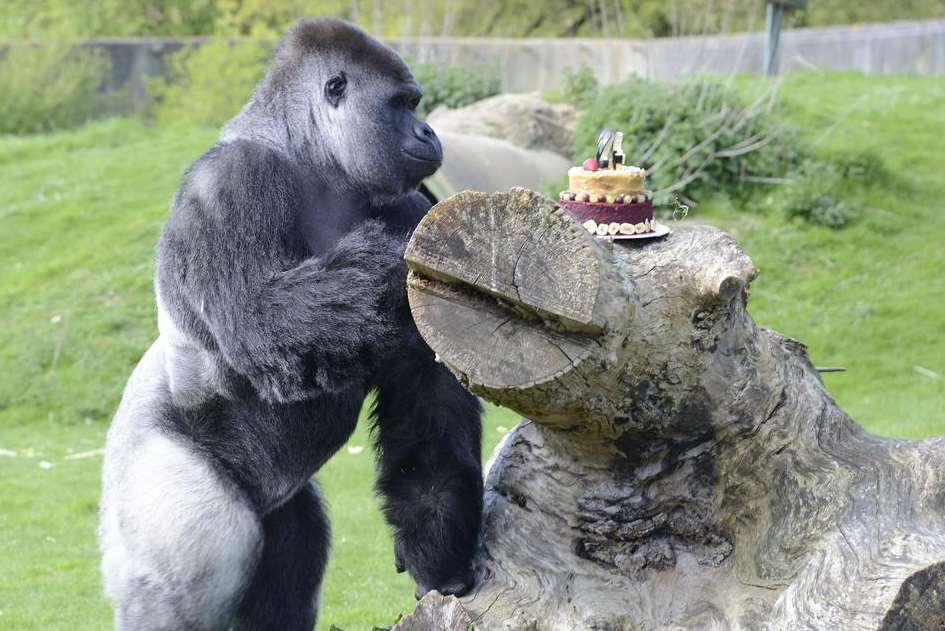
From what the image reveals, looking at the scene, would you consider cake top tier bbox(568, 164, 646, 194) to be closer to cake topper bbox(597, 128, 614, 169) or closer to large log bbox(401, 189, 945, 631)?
cake topper bbox(597, 128, 614, 169)

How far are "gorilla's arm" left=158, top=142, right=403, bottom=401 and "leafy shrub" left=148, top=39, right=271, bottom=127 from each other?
11578 mm

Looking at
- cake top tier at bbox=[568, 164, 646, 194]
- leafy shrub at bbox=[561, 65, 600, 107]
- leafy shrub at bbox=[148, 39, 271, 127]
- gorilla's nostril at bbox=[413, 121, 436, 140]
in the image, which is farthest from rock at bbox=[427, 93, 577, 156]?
cake top tier at bbox=[568, 164, 646, 194]

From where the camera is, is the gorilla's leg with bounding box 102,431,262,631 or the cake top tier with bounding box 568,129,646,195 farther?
the gorilla's leg with bounding box 102,431,262,631

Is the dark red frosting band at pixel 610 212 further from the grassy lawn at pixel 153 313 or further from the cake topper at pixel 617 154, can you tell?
the grassy lawn at pixel 153 313

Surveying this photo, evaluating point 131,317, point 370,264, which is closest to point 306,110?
point 370,264

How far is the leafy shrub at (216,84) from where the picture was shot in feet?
47.1

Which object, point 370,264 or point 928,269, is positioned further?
point 928,269

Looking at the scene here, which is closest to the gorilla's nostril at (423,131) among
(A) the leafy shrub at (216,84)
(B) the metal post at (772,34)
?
(B) the metal post at (772,34)

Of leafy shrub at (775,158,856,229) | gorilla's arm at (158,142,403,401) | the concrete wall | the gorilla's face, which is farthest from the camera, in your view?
the concrete wall

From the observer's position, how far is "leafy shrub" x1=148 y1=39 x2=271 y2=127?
566 inches

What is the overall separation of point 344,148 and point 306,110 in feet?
0.47

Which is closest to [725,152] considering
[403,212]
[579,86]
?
[579,86]

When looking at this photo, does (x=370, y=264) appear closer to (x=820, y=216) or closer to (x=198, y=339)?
(x=198, y=339)

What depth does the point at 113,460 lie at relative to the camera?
128 inches
